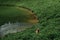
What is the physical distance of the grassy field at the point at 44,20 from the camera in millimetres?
10469

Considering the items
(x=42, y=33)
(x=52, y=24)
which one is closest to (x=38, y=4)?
(x=52, y=24)

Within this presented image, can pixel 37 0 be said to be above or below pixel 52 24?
above

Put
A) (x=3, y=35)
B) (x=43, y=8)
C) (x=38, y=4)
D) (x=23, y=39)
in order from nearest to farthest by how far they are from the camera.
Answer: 1. (x=23, y=39)
2. (x=3, y=35)
3. (x=43, y=8)
4. (x=38, y=4)

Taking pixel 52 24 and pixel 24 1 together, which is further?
pixel 24 1

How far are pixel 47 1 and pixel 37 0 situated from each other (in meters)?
1.19

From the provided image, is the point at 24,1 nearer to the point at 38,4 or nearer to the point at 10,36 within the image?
the point at 38,4

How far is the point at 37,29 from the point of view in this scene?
11219 mm

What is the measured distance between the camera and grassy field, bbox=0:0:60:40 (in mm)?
10469

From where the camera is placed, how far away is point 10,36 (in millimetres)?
10711

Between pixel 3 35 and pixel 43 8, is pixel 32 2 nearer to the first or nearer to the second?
pixel 43 8

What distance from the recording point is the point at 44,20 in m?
12.8

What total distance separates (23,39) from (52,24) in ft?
8.67

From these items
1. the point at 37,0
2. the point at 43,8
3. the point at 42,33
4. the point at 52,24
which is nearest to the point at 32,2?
the point at 37,0

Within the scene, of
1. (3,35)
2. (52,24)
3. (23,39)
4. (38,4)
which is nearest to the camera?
(23,39)
